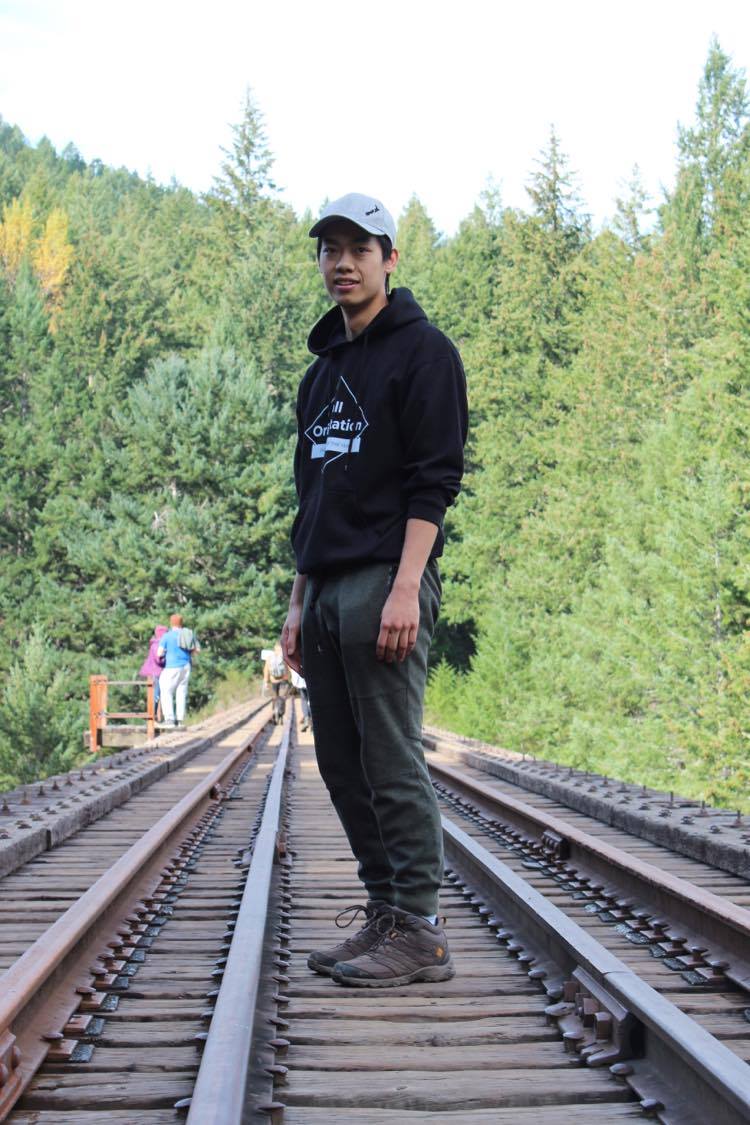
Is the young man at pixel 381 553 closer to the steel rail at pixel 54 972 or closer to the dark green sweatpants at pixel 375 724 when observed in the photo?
the dark green sweatpants at pixel 375 724

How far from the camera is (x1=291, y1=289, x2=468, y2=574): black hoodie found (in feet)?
11.8

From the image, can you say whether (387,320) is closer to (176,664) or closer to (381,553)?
(381,553)

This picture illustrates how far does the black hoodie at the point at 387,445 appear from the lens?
3.59m

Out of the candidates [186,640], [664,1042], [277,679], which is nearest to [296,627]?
[664,1042]

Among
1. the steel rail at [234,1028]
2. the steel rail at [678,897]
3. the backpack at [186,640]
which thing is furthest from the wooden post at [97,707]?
the steel rail at [234,1028]

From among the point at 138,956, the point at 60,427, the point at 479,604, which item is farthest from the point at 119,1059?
the point at 60,427

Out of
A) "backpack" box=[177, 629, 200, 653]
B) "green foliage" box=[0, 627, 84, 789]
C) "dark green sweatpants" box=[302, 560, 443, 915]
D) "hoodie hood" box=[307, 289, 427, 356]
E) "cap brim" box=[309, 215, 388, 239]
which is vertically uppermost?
"cap brim" box=[309, 215, 388, 239]

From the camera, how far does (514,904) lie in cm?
454

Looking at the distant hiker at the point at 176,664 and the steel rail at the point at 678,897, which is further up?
the distant hiker at the point at 176,664

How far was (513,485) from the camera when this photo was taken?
48.0m

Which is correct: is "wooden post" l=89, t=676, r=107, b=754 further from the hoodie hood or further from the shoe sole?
the shoe sole

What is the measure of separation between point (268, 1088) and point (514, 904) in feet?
6.44

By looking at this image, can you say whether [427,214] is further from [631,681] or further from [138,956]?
[138,956]

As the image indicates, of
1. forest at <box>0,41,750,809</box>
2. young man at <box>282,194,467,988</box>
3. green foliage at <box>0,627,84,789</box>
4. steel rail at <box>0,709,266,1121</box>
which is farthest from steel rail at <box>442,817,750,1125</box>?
green foliage at <box>0,627,84,789</box>
